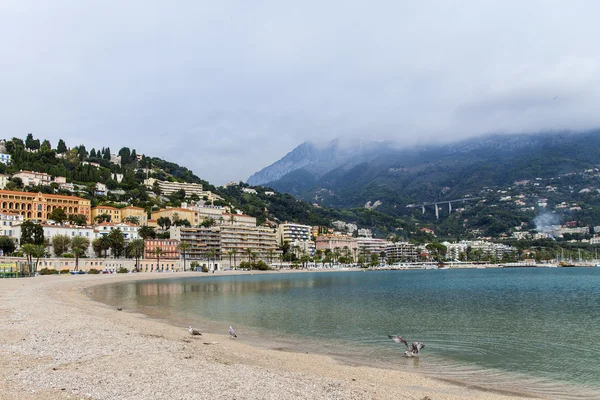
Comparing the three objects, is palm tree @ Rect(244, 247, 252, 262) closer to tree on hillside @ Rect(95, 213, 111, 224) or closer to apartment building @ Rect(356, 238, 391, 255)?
tree on hillside @ Rect(95, 213, 111, 224)

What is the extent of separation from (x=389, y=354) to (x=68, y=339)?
11.0 m

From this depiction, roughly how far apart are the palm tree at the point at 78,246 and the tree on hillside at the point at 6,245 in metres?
9.65

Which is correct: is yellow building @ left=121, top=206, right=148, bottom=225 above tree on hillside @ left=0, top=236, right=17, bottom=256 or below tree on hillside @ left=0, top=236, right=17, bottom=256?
above

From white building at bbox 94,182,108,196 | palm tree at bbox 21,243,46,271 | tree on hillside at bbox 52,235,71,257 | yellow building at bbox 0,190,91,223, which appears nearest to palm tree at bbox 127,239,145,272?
tree on hillside at bbox 52,235,71,257

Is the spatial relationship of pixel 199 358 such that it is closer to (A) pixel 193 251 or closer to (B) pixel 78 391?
(B) pixel 78 391

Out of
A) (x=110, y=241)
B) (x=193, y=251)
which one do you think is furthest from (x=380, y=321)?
(x=193, y=251)

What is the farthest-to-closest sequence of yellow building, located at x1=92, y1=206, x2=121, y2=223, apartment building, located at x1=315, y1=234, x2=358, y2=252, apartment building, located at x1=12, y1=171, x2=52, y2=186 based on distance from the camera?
apartment building, located at x1=315, y1=234, x2=358, y2=252 < apartment building, located at x1=12, y1=171, x2=52, y2=186 < yellow building, located at x1=92, y1=206, x2=121, y2=223

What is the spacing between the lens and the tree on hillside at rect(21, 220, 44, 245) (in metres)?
84.0

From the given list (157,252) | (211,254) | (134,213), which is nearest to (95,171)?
(134,213)

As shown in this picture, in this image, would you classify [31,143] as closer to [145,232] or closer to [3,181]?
[3,181]

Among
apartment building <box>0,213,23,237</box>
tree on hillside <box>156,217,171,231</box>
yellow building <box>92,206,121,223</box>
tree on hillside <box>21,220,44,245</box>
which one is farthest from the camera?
tree on hillside <box>156,217,171,231</box>

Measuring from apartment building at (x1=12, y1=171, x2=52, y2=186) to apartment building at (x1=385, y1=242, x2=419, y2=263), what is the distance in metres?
119

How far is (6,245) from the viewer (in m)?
81.1

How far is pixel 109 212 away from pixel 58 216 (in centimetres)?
1593
